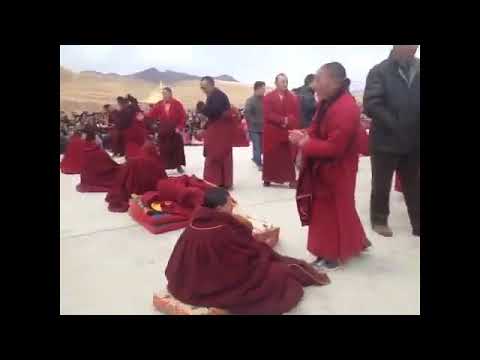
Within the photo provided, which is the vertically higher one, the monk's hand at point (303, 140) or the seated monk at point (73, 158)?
the monk's hand at point (303, 140)

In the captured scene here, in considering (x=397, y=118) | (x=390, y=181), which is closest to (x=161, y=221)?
(x=390, y=181)

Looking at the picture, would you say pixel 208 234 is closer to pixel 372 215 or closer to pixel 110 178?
pixel 372 215

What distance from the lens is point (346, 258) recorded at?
324 cm

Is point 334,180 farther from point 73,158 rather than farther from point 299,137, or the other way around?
point 73,158

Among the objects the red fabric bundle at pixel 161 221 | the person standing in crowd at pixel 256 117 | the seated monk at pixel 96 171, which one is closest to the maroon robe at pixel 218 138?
the seated monk at pixel 96 171

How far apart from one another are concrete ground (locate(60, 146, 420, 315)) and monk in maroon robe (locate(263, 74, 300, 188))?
0.57 m

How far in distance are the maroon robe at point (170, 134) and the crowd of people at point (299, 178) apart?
3.09 feet

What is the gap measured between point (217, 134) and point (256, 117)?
1.89 metres

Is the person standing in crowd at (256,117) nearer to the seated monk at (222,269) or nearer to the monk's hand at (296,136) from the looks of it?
the monk's hand at (296,136)

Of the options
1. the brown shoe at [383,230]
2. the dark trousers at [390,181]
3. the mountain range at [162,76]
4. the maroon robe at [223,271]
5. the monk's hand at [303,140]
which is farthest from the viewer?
the mountain range at [162,76]

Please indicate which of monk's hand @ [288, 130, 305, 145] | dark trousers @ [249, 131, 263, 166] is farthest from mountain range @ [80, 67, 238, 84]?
monk's hand @ [288, 130, 305, 145]

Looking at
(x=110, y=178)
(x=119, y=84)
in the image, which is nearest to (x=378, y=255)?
(x=110, y=178)

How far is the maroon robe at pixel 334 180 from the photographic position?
288cm

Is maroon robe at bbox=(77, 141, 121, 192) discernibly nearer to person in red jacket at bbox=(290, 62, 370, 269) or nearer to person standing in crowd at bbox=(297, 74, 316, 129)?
person standing in crowd at bbox=(297, 74, 316, 129)
